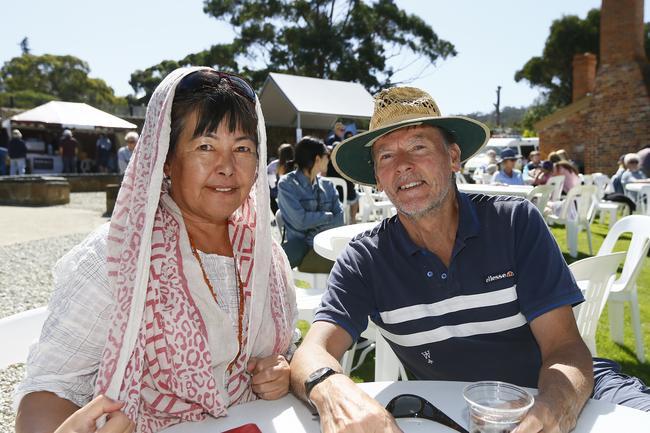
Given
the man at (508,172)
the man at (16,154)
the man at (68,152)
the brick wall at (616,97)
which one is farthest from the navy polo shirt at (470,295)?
the man at (68,152)

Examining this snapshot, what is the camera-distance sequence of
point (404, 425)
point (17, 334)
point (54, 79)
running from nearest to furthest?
point (404, 425) < point (17, 334) < point (54, 79)

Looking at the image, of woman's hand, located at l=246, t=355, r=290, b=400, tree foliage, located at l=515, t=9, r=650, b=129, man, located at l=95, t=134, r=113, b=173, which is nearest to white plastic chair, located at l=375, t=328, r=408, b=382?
woman's hand, located at l=246, t=355, r=290, b=400

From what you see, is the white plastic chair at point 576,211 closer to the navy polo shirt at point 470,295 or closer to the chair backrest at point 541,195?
the chair backrest at point 541,195

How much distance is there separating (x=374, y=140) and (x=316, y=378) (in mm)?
1048

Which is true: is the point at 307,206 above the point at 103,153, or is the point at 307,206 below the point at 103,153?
below

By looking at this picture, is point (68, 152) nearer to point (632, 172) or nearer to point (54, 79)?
point (632, 172)

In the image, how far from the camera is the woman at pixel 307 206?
4352 mm

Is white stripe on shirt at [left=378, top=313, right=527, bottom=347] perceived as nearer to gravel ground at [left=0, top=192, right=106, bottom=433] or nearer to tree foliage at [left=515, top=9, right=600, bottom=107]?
gravel ground at [left=0, top=192, right=106, bottom=433]

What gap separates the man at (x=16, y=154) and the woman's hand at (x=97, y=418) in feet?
59.8

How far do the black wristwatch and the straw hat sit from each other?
909 millimetres

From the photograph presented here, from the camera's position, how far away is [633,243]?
312cm

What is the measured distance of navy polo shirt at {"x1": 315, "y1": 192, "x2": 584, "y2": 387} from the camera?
1680 mm

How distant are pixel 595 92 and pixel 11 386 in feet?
61.5

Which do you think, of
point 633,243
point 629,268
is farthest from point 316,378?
point 629,268
